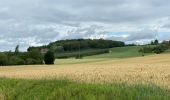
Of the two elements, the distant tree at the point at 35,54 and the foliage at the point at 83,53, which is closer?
the distant tree at the point at 35,54

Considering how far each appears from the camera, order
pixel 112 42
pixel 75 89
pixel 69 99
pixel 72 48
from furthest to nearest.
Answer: pixel 112 42
pixel 72 48
pixel 75 89
pixel 69 99

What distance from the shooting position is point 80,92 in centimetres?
1268

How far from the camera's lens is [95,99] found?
11414mm

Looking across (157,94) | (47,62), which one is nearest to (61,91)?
(157,94)

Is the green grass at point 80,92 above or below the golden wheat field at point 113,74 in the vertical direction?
above

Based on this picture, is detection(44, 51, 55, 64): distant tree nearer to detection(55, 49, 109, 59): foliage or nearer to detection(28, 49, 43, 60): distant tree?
detection(28, 49, 43, 60): distant tree

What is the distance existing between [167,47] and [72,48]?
3313 cm

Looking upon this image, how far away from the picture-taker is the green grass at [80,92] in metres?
11.1

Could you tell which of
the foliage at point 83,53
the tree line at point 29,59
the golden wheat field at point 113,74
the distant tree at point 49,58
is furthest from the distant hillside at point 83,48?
the golden wheat field at point 113,74

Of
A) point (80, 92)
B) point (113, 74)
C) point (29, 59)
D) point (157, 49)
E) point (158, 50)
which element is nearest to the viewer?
point (80, 92)

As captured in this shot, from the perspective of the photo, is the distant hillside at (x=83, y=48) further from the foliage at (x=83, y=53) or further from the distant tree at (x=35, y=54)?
the distant tree at (x=35, y=54)

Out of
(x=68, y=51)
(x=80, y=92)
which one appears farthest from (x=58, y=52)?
(x=80, y=92)

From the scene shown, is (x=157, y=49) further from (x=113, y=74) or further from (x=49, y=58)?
(x=113, y=74)

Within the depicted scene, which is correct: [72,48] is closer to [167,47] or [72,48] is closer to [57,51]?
[57,51]
